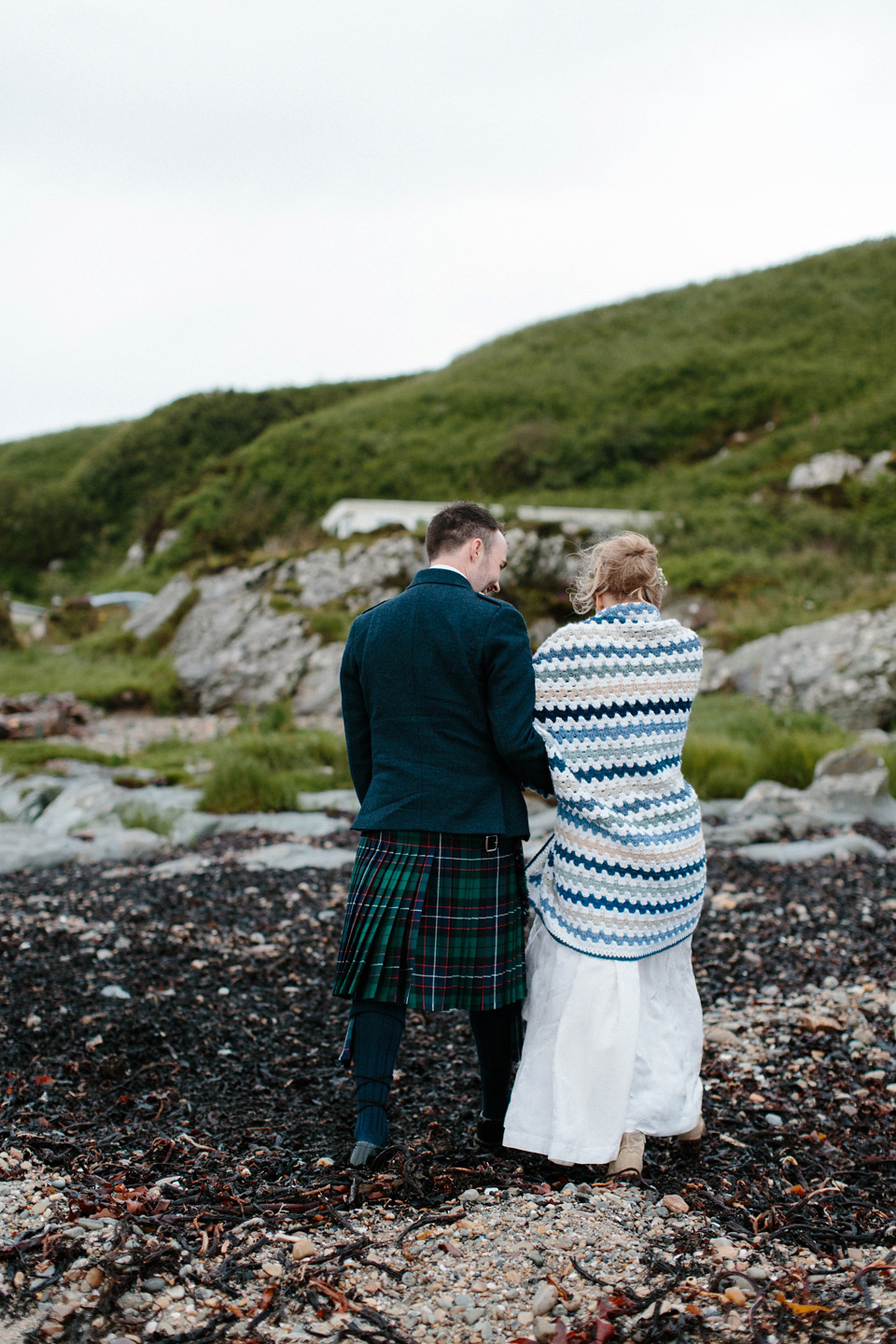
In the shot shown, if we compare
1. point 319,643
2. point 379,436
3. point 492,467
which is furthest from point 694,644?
point 379,436

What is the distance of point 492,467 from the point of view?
28734 mm

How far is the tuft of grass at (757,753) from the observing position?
8.98 metres

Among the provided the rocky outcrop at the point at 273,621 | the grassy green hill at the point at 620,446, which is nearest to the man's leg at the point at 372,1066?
the rocky outcrop at the point at 273,621

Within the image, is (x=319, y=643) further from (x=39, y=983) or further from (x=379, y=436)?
(x=379, y=436)

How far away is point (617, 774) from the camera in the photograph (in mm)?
2881

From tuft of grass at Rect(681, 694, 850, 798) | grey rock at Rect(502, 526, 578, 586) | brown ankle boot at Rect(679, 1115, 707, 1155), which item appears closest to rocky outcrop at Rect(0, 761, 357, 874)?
tuft of grass at Rect(681, 694, 850, 798)

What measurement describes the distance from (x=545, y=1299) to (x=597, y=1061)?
2.34ft

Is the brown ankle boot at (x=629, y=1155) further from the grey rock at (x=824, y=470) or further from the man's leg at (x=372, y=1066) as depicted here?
the grey rock at (x=824, y=470)

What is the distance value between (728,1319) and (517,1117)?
33.1 inches

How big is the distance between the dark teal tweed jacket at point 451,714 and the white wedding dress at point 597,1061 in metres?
0.49

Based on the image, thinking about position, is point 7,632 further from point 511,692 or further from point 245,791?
point 511,692

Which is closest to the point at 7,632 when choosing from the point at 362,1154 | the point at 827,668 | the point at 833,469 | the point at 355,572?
the point at 355,572

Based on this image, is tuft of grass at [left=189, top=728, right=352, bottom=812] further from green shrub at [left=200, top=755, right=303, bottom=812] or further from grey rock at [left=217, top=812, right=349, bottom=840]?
grey rock at [left=217, top=812, right=349, bottom=840]

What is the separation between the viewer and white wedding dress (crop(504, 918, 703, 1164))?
2.81 m
